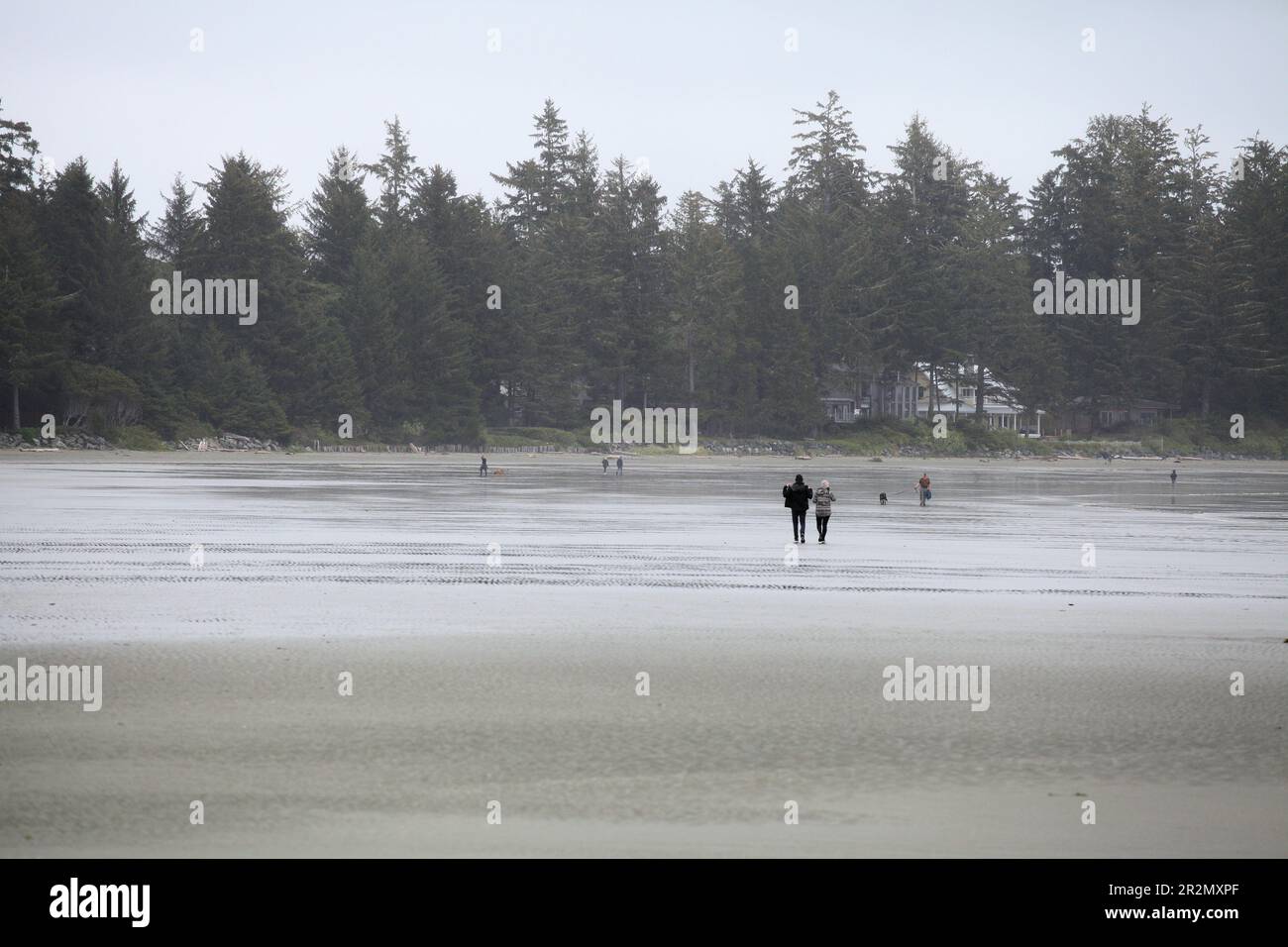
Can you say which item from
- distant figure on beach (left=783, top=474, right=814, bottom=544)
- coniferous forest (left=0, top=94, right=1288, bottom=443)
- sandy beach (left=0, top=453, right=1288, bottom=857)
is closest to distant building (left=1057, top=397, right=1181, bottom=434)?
coniferous forest (left=0, top=94, right=1288, bottom=443)

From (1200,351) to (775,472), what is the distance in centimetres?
5689

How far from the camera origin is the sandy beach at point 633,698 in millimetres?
8375

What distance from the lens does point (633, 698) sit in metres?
12.2

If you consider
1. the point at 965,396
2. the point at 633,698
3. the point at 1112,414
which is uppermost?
the point at 965,396

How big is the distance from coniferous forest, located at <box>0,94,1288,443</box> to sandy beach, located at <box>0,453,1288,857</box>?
60386 mm

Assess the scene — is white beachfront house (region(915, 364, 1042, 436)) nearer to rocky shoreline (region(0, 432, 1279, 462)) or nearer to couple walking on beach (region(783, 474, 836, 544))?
rocky shoreline (region(0, 432, 1279, 462))

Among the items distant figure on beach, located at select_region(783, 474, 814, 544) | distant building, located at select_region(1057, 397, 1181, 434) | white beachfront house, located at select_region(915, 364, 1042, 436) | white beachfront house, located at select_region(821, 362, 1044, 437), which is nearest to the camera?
distant figure on beach, located at select_region(783, 474, 814, 544)

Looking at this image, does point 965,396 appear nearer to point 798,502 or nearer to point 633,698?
point 798,502

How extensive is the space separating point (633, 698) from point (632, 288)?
328 ft

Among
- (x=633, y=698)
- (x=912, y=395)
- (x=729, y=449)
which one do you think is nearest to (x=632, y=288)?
(x=729, y=449)

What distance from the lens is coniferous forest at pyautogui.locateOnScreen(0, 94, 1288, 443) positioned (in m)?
85.6

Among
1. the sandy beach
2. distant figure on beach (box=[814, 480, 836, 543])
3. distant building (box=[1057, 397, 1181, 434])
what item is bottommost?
the sandy beach

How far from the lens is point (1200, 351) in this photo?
387 ft
